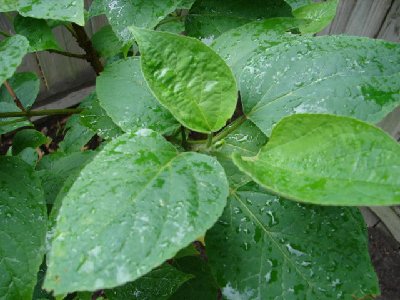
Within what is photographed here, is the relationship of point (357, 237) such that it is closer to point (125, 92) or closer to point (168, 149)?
point (168, 149)

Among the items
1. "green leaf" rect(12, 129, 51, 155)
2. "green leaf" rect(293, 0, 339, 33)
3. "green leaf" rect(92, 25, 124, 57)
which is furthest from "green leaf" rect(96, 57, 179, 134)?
"green leaf" rect(12, 129, 51, 155)

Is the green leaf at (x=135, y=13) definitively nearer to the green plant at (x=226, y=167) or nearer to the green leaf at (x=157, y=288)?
the green plant at (x=226, y=167)

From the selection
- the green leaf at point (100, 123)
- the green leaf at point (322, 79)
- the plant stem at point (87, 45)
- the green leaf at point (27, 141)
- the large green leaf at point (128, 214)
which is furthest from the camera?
the green leaf at point (27, 141)

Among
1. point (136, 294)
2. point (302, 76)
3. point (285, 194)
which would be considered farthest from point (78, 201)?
point (136, 294)

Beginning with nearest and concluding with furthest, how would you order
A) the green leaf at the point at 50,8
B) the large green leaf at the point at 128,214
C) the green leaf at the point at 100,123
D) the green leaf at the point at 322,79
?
the large green leaf at the point at 128,214 < the green leaf at the point at 322,79 < the green leaf at the point at 50,8 < the green leaf at the point at 100,123

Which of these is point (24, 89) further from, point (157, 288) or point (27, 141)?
point (157, 288)

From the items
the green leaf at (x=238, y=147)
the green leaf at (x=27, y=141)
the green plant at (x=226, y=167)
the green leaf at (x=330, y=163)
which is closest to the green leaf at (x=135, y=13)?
the green plant at (x=226, y=167)

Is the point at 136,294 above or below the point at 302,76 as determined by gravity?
below
